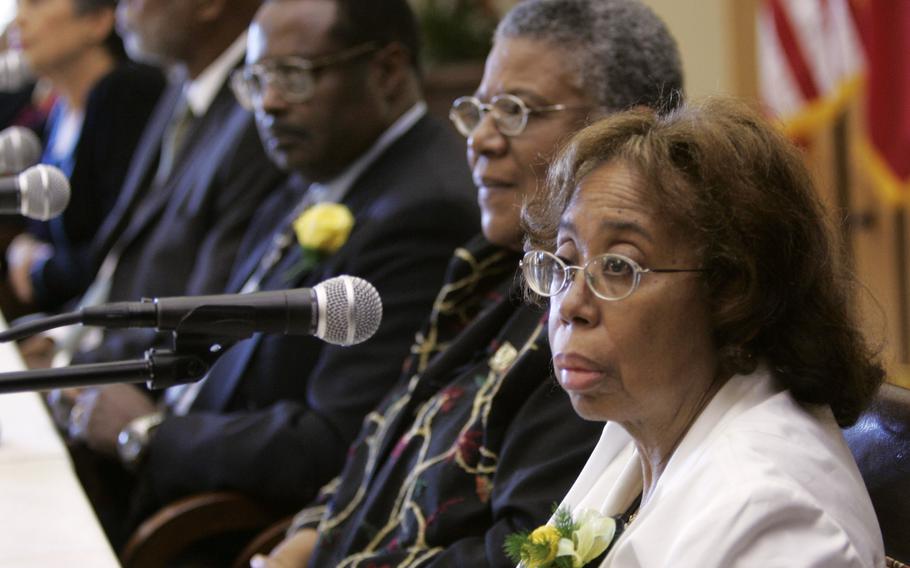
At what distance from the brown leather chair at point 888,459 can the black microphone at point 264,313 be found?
25.7 inches

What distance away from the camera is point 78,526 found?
2145mm

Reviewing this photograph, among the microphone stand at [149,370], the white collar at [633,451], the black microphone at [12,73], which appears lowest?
the black microphone at [12,73]

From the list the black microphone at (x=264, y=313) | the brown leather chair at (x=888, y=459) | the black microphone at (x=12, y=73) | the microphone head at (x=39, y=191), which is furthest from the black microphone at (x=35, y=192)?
the black microphone at (x=12, y=73)

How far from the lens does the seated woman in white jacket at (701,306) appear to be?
1558 millimetres

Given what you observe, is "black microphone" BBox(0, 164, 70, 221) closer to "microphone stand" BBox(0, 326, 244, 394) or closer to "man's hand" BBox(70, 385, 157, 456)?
"microphone stand" BBox(0, 326, 244, 394)

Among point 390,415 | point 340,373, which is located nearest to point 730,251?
point 390,415

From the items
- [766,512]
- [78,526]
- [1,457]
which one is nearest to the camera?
[766,512]

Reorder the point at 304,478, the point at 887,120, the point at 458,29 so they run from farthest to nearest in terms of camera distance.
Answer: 1. the point at 458,29
2. the point at 887,120
3. the point at 304,478

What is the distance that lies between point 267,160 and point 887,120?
2.15 meters

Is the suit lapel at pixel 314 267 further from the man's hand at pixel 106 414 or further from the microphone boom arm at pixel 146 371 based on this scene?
the microphone boom arm at pixel 146 371

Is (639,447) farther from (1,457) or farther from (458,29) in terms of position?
(458,29)

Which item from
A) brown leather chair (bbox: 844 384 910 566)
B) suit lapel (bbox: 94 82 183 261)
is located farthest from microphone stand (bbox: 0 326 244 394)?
suit lapel (bbox: 94 82 183 261)

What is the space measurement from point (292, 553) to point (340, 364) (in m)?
0.44

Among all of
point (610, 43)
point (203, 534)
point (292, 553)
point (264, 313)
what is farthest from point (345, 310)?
point (203, 534)
